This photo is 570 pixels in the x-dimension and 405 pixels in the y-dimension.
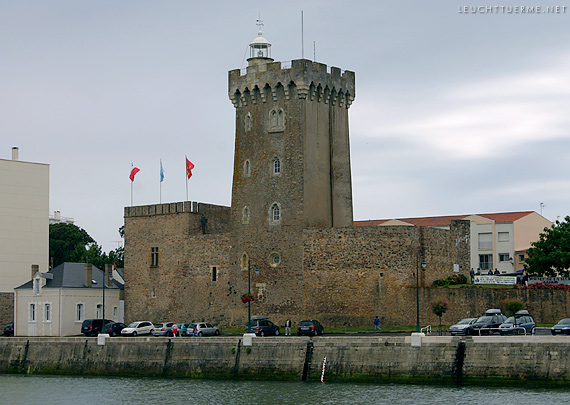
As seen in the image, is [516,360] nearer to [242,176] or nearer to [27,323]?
[242,176]

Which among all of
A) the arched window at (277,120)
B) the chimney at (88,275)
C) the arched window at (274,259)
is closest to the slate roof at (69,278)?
the chimney at (88,275)

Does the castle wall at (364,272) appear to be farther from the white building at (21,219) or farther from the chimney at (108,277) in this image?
the white building at (21,219)

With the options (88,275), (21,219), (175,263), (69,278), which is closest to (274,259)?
(175,263)

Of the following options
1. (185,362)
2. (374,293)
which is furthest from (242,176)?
(185,362)

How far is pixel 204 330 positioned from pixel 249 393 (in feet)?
53.2

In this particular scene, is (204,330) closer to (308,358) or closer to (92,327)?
(92,327)

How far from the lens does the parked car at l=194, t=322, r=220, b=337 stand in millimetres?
63272

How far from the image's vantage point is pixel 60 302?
7306 centimetres

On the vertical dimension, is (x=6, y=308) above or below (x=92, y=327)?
above

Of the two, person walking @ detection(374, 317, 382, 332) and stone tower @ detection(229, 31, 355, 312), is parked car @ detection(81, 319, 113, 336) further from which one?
person walking @ detection(374, 317, 382, 332)

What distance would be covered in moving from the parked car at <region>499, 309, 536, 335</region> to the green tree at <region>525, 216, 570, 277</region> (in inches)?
795

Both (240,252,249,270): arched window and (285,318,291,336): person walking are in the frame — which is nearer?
(285,318,291,336): person walking

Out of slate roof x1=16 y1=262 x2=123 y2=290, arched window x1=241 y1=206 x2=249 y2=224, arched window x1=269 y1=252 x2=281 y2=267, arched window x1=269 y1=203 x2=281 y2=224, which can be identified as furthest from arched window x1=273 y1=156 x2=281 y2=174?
slate roof x1=16 y1=262 x2=123 y2=290

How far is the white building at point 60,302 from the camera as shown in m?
73.2
